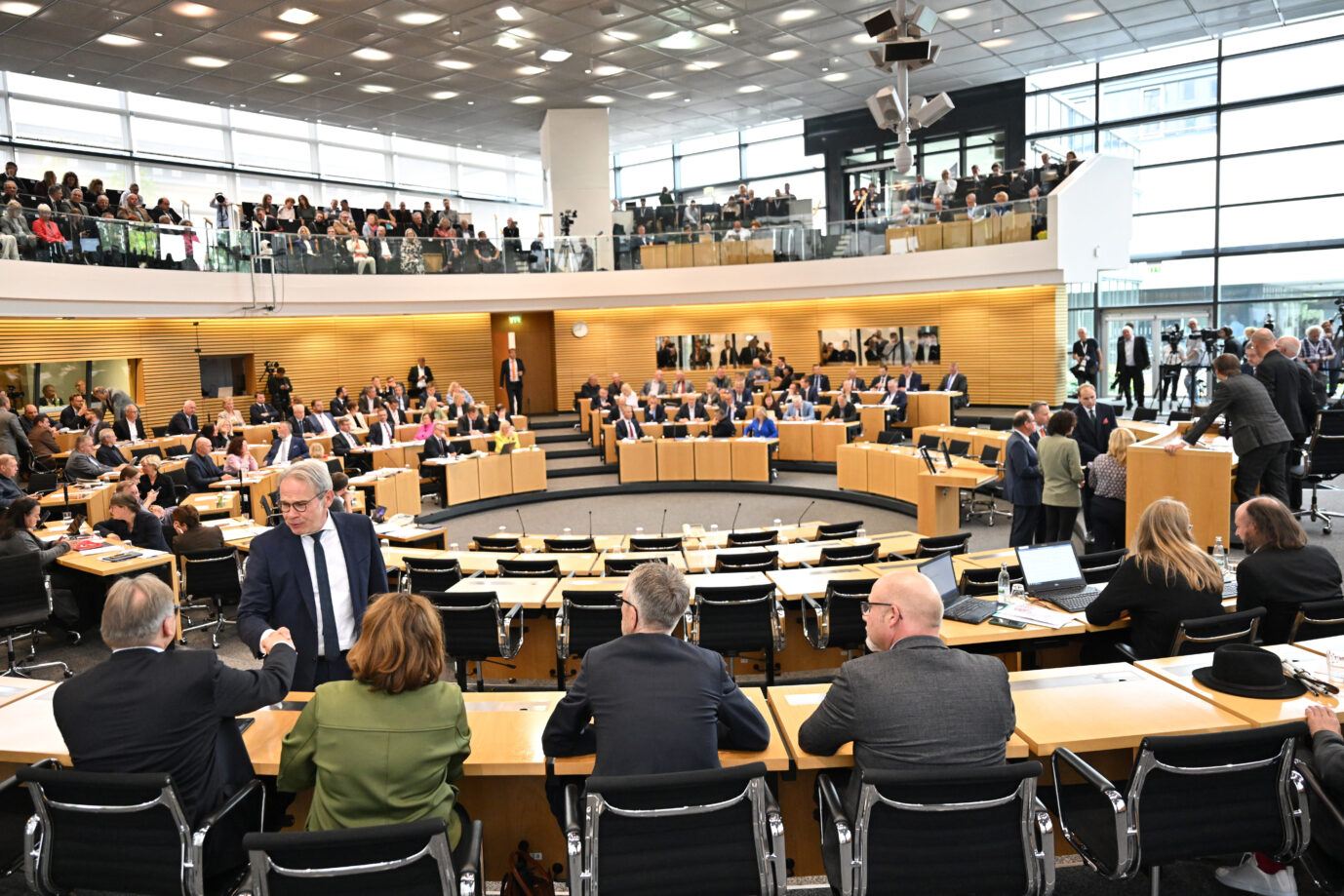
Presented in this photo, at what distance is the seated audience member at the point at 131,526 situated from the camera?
8242 millimetres

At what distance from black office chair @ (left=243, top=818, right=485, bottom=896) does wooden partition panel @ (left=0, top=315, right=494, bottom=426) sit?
1757cm

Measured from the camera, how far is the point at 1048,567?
209 inches

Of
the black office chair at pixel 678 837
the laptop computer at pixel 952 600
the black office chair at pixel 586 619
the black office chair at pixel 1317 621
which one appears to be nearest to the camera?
the black office chair at pixel 678 837

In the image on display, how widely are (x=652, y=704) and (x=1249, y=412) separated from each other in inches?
262

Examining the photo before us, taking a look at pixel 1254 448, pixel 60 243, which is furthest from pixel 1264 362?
pixel 60 243

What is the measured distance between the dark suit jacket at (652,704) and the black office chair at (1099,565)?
394 centimetres

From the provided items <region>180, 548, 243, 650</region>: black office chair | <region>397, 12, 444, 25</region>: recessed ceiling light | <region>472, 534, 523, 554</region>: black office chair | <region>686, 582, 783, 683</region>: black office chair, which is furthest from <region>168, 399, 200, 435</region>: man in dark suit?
<region>686, 582, 783, 683</region>: black office chair

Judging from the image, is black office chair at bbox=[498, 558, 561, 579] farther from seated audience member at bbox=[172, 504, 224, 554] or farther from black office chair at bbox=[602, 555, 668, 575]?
seated audience member at bbox=[172, 504, 224, 554]

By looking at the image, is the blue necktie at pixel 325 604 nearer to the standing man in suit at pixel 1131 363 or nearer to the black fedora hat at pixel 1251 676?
the black fedora hat at pixel 1251 676

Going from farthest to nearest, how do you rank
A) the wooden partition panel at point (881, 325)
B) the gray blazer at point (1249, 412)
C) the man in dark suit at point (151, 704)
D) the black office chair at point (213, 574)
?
1. the wooden partition panel at point (881, 325)
2. the black office chair at point (213, 574)
3. the gray blazer at point (1249, 412)
4. the man in dark suit at point (151, 704)

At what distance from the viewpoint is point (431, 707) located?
2.78 meters

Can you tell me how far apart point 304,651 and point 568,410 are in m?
20.8

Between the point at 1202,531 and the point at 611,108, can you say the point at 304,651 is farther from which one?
the point at 611,108

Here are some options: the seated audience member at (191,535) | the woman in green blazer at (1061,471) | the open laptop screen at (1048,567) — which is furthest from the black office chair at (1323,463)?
the seated audience member at (191,535)
